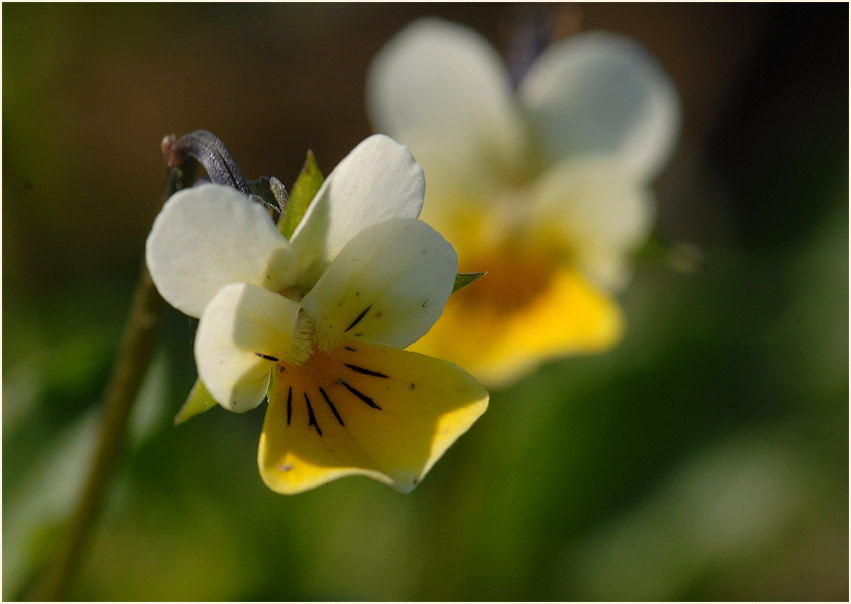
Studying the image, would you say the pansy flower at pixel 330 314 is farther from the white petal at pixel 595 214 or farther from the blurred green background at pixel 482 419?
the white petal at pixel 595 214

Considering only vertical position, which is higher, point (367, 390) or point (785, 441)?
point (367, 390)

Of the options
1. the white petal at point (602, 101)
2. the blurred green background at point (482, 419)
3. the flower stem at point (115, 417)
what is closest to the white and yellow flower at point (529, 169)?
the white petal at point (602, 101)

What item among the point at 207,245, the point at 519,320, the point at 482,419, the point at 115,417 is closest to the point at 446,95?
the point at 519,320

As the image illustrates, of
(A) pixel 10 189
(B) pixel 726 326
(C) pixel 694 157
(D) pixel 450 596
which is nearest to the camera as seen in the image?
(D) pixel 450 596

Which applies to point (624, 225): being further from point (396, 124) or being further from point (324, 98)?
point (324, 98)

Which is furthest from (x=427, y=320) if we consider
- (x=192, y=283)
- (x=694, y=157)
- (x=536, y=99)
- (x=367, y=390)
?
(x=694, y=157)

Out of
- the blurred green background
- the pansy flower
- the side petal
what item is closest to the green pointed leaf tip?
the pansy flower

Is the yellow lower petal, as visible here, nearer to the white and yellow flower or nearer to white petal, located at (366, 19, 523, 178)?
the white and yellow flower
